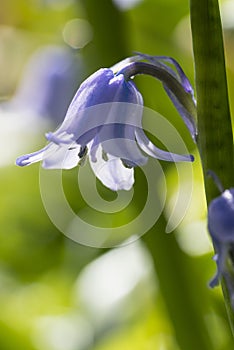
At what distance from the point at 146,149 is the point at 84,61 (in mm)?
554

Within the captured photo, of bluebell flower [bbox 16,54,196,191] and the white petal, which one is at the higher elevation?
bluebell flower [bbox 16,54,196,191]

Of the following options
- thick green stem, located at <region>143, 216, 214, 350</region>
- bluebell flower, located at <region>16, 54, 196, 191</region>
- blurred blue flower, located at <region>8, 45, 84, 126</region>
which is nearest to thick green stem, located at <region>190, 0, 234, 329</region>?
bluebell flower, located at <region>16, 54, 196, 191</region>

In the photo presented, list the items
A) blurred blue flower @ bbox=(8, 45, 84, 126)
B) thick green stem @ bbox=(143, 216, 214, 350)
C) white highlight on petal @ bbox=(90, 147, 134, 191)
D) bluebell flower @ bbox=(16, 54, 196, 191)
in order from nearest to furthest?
bluebell flower @ bbox=(16, 54, 196, 191) → white highlight on petal @ bbox=(90, 147, 134, 191) → thick green stem @ bbox=(143, 216, 214, 350) → blurred blue flower @ bbox=(8, 45, 84, 126)

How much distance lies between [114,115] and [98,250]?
0.73 meters

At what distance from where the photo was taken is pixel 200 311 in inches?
46.3

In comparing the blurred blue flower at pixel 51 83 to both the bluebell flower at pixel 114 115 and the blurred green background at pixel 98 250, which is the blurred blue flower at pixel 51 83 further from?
the bluebell flower at pixel 114 115

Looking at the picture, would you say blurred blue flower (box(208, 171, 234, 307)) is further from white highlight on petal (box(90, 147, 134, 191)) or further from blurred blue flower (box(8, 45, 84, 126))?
blurred blue flower (box(8, 45, 84, 126))

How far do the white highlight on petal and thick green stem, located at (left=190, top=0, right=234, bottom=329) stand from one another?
19 centimetres

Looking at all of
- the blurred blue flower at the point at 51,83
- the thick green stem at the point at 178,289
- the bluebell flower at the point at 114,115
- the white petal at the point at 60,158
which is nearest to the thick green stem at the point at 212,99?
the bluebell flower at the point at 114,115

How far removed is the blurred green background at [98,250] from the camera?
1.19 metres

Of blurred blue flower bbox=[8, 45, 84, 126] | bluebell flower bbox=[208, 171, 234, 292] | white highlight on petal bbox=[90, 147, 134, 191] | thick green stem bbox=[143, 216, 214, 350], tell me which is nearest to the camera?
bluebell flower bbox=[208, 171, 234, 292]

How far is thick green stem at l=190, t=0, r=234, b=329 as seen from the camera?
688 mm

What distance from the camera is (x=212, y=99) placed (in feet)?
2.28

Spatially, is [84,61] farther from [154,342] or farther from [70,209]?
[154,342]
